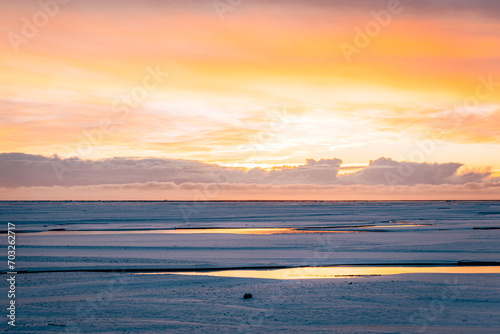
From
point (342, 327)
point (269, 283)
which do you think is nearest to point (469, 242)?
point (269, 283)

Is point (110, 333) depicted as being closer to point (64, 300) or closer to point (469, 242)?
point (64, 300)

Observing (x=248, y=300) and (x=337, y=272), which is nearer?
(x=248, y=300)

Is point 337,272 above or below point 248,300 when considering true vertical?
below

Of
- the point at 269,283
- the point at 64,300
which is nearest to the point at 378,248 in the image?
the point at 269,283

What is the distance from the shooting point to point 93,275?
17.6m

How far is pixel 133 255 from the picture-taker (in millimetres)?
23625

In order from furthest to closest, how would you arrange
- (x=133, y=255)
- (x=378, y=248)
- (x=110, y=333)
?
(x=378, y=248) < (x=133, y=255) < (x=110, y=333)

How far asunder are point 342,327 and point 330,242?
1901cm

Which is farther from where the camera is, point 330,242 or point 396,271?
point 330,242

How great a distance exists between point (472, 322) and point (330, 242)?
18437 mm

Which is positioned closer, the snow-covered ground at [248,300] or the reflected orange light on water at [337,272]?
the snow-covered ground at [248,300]

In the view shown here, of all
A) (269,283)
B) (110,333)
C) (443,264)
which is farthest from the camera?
(443,264)

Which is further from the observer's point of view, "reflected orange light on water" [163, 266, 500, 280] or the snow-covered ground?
"reflected orange light on water" [163, 266, 500, 280]

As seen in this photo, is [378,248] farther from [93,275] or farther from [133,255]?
[93,275]
